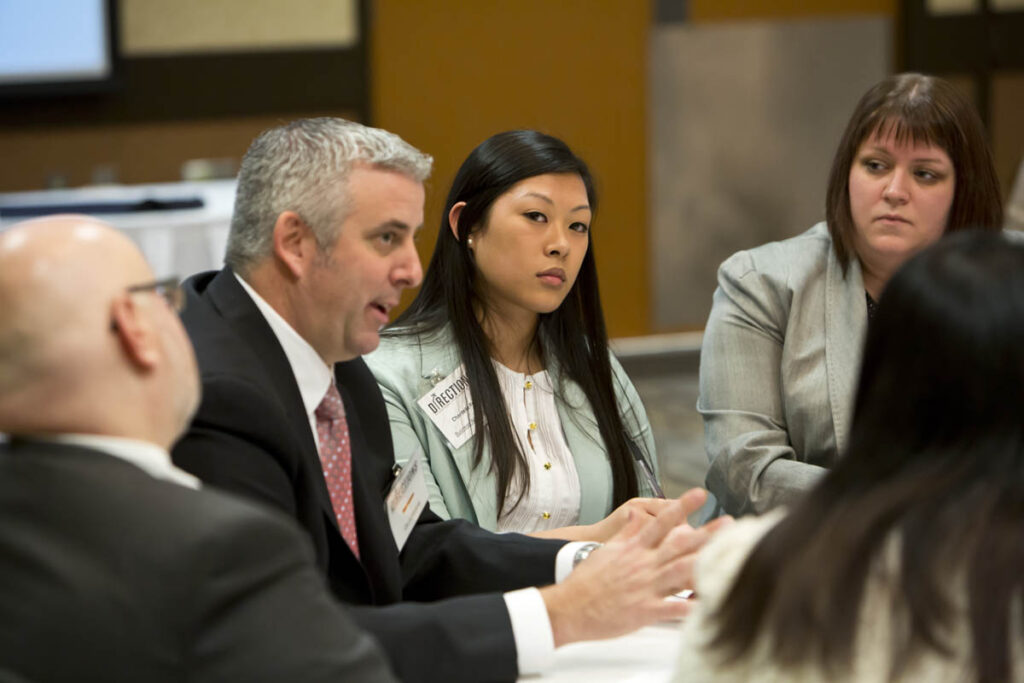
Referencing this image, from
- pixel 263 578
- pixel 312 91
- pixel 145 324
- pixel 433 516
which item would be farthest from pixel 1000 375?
pixel 312 91

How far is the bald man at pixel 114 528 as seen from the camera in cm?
104

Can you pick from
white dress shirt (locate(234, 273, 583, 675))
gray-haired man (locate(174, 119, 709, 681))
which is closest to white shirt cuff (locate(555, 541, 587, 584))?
white dress shirt (locate(234, 273, 583, 675))

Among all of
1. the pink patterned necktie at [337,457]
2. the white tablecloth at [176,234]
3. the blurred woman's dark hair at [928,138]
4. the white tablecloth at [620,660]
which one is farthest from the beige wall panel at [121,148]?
the white tablecloth at [620,660]

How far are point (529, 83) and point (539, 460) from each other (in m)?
4.42

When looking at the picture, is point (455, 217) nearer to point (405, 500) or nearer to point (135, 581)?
point (405, 500)

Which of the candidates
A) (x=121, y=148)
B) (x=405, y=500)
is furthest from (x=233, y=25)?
(x=405, y=500)

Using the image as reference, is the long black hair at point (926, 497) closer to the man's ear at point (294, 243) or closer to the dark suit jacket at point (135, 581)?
the dark suit jacket at point (135, 581)

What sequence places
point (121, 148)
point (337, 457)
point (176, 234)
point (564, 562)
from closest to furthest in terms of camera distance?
point (337, 457) < point (564, 562) < point (176, 234) < point (121, 148)

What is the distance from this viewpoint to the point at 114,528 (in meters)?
1.06

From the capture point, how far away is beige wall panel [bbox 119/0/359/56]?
6137 mm

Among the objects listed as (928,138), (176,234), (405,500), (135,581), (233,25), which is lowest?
(405,500)

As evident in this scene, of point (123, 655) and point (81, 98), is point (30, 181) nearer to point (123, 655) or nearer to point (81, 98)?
point (81, 98)

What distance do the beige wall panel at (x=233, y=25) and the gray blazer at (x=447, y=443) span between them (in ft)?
13.5

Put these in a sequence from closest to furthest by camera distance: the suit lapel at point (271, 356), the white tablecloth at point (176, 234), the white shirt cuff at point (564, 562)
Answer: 1. the suit lapel at point (271, 356)
2. the white shirt cuff at point (564, 562)
3. the white tablecloth at point (176, 234)
